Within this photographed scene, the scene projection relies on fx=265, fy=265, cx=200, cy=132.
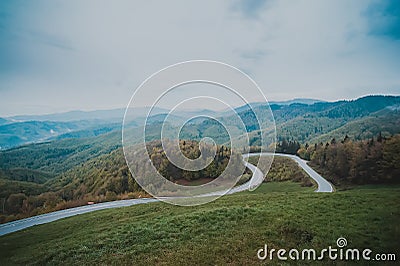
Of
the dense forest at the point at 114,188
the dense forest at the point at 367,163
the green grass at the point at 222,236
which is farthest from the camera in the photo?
the dense forest at the point at 367,163

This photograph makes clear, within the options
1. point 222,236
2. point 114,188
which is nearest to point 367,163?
point 222,236

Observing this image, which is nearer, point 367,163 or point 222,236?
point 222,236

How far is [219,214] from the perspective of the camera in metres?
15.6

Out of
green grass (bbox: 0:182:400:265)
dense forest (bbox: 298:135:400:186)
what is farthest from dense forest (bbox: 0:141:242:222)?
dense forest (bbox: 298:135:400:186)

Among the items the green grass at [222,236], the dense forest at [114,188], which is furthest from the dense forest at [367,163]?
the dense forest at [114,188]

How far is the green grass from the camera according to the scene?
1104 cm

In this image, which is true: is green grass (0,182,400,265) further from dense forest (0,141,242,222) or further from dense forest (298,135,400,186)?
dense forest (298,135,400,186)

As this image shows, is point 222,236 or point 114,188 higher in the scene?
point 222,236

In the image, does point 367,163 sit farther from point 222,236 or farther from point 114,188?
point 114,188

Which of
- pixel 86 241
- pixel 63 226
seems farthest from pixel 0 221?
pixel 86 241

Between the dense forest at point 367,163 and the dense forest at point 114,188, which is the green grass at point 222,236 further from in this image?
the dense forest at point 367,163

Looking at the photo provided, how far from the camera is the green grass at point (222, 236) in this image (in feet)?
36.2

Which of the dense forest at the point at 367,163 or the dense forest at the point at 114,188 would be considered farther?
the dense forest at the point at 367,163

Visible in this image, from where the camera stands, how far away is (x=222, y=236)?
1259 cm
